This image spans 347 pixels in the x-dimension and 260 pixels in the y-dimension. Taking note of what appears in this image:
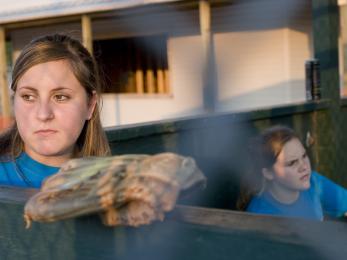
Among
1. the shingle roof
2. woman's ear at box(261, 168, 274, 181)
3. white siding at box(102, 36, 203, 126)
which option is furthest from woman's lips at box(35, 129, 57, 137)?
white siding at box(102, 36, 203, 126)

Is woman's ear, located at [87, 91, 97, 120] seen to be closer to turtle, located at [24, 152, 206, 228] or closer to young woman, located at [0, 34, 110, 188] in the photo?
young woman, located at [0, 34, 110, 188]

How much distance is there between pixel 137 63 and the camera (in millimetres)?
13406

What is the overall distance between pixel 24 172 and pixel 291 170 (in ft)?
4.38

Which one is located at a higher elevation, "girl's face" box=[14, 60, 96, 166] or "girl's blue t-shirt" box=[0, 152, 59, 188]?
"girl's face" box=[14, 60, 96, 166]

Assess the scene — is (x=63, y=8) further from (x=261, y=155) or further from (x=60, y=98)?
(x=60, y=98)

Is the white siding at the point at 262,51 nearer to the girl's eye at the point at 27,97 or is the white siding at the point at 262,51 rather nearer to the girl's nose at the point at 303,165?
the girl's nose at the point at 303,165

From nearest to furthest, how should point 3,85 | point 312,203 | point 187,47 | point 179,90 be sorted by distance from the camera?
point 312,203
point 187,47
point 179,90
point 3,85

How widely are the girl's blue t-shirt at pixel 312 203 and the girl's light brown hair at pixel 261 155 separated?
0.06m

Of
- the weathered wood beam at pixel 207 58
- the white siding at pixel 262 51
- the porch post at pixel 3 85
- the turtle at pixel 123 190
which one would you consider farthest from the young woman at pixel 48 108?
the porch post at pixel 3 85

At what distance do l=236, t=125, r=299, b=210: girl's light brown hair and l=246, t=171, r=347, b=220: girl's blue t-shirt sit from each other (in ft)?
0.21

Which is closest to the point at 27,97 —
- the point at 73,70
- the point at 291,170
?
the point at 73,70

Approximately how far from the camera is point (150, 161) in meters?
1.09

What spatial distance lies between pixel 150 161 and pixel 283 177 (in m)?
1.76

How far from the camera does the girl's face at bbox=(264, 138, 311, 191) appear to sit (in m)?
2.73
